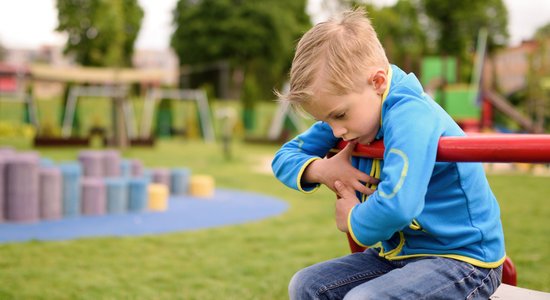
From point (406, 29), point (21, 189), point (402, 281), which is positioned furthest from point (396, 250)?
point (406, 29)

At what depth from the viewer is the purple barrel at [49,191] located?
650cm

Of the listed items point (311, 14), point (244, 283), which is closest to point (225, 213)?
point (244, 283)

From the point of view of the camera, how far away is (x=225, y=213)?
23.8 feet

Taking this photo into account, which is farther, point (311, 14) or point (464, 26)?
point (311, 14)

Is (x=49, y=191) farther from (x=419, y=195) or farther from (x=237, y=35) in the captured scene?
(x=237, y=35)

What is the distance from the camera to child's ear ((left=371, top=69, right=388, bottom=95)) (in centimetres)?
172

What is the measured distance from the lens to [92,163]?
789 cm

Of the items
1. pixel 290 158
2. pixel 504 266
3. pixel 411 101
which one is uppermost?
pixel 411 101

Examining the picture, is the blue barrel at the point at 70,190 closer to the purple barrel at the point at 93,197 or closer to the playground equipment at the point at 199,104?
the purple barrel at the point at 93,197

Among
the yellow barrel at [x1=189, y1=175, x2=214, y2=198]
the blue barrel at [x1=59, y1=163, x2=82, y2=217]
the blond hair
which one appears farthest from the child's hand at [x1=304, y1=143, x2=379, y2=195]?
the yellow barrel at [x1=189, y1=175, x2=214, y2=198]

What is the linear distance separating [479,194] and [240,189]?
807 cm

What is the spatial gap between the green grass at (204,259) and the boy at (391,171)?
202 centimetres

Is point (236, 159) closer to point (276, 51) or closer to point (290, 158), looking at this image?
point (290, 158)

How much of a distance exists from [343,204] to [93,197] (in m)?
5.74
